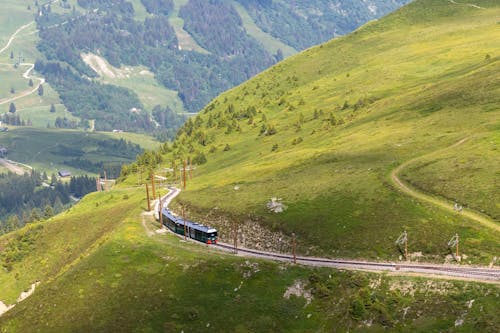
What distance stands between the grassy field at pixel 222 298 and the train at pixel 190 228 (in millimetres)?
2672

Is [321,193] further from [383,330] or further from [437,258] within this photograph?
[383,330]

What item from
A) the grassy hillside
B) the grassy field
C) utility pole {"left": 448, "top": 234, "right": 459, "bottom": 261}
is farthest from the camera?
the grassy hillside

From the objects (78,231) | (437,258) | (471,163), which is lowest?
(78,231)

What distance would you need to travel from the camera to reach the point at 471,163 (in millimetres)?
109000

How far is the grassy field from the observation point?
250ft

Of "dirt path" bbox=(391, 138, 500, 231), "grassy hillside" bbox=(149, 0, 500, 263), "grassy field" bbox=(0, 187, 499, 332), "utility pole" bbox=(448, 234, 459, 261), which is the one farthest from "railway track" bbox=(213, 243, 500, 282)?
"dirt path" bbox=(391, 138, 500, 231)

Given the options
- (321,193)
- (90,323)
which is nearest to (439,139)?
(321,193)

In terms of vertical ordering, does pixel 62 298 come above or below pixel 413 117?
below

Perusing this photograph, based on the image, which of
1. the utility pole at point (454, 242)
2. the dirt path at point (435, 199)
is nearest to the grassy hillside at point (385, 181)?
the dirt path at point (435, 199)

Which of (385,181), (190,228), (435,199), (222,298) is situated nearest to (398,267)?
(435,199)

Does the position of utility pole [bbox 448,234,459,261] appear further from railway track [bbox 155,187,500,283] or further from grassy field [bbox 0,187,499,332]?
grassy field [bbox 0,187,499,332]

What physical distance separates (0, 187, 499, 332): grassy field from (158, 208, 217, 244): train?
2672mm

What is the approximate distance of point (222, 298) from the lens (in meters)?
90.9

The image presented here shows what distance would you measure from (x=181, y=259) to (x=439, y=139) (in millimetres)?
66457
